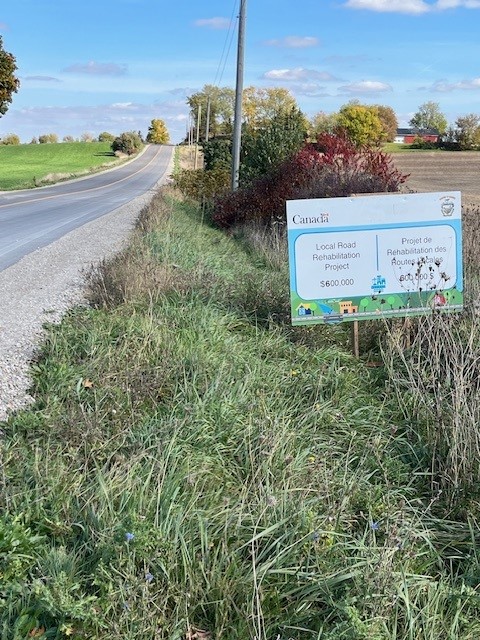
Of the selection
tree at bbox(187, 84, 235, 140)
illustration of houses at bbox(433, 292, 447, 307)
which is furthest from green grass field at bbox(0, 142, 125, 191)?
illustration of houses at bbox(433, 292, 447, 307)

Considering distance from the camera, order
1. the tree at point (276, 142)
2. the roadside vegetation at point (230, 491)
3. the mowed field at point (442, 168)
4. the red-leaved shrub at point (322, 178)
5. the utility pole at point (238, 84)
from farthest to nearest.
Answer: the mowed field at point (442, 168) < the utility pole at point (238, 84) < the tree at point (276, 142) < the red-leaved shrub at point (322, 178) < the roadside vegetation at point (230, 491)

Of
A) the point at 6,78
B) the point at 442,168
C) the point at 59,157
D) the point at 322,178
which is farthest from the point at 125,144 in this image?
the point at 322,178

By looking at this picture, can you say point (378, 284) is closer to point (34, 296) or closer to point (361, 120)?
point (34, 296)

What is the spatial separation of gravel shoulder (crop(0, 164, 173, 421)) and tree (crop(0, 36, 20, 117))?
2783 centimetres

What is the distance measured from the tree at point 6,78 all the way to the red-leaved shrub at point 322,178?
26868mm

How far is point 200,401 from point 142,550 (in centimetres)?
155

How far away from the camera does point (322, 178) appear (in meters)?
12.5

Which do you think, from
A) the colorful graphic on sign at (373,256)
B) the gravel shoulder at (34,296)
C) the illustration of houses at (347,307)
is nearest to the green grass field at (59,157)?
the gravel shoulder at (34,296)

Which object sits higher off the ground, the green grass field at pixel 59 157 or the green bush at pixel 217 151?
the green grass field at pixel 59 157

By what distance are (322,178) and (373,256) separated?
22.6 ft

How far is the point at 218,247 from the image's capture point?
11.4 m

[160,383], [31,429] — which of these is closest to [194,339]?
[160,383]

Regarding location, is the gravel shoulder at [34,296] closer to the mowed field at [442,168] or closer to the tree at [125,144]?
the mowed field at [442,168]

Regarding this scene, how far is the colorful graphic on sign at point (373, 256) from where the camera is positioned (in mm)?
5809
